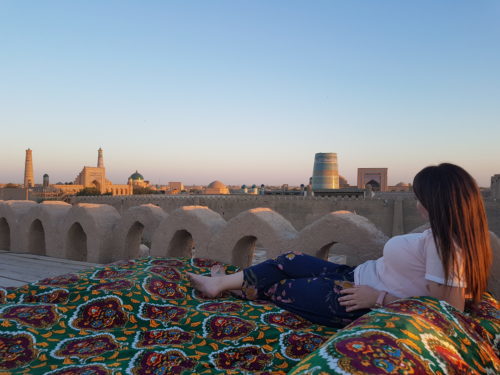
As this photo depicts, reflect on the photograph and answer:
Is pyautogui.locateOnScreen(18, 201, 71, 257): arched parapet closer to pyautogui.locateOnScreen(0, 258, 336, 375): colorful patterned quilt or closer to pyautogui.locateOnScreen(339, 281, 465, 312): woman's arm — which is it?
pyautogui.locateOnScreen(0, 258, 336, 375): colorful patterned quilt

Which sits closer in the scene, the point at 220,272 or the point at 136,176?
the point at 220,272

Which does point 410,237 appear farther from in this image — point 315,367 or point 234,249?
point 234,249

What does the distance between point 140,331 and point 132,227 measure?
4.42 meters

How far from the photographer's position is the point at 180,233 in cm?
587

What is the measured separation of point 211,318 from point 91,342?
689mm

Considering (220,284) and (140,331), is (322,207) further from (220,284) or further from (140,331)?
(140,331)

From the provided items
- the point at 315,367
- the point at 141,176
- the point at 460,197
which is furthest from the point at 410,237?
the point at 141,176

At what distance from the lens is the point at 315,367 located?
1.36 m

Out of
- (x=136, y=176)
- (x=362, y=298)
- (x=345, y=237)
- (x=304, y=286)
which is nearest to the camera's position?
(x=362, y=298)

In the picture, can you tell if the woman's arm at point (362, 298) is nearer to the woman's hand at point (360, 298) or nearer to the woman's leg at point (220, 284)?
the woman's hand at point (360, 298)

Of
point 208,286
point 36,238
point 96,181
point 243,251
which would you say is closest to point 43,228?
point 36,238

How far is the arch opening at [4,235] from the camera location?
8.63 m

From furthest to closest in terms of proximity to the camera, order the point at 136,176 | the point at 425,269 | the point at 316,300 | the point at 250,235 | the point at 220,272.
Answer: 1. the point at 136,176
2. the point at 250,235
3. the point at 220,272
4. the point at 316,300
5. the point at 425,269

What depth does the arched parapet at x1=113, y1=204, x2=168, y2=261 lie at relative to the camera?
6262mm
